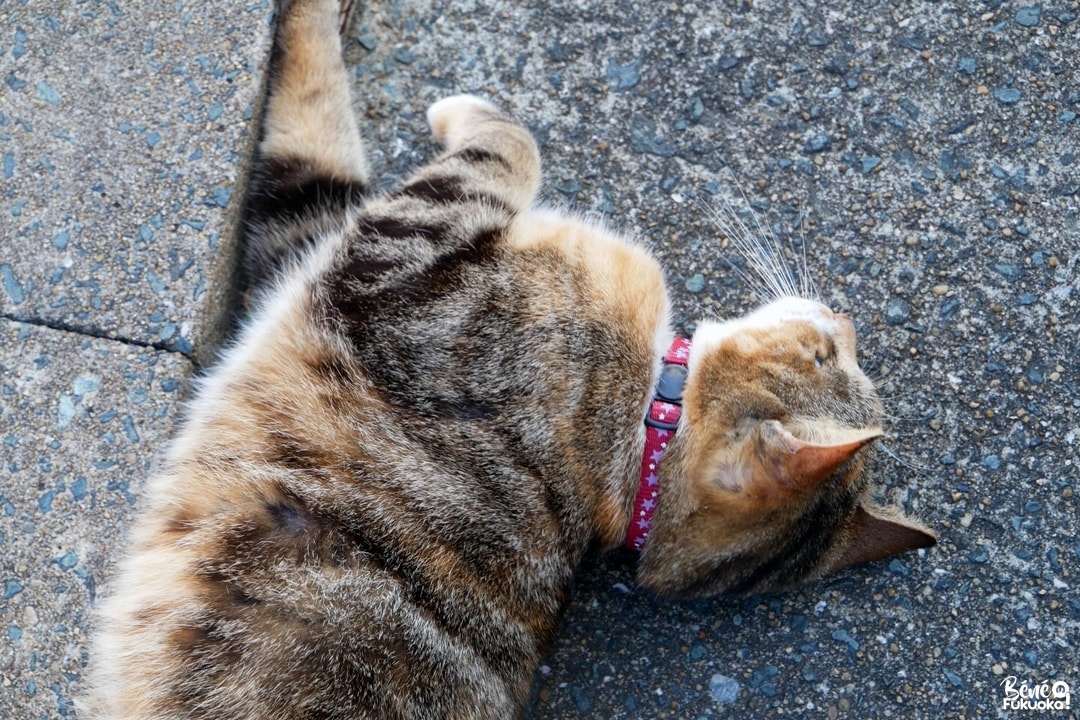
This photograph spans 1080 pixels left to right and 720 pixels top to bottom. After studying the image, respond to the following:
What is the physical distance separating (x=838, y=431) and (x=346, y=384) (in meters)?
1.21

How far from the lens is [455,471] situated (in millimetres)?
2186

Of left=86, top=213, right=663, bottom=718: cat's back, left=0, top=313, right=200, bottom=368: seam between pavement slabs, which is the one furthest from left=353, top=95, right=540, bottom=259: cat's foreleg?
left=0, top=313, right=200, bottom=368: seam between pavement slabs

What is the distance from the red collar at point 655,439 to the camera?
7.57 feet

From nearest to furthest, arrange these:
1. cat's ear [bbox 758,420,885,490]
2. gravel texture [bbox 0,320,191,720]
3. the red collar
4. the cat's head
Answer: cat's ear [bbox 758,420,885,490] → the cat's head → the red collar → gravel texture [bbox 0,320,191,720]

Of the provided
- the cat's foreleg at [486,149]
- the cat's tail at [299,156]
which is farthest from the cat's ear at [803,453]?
the cat's tail at [299,156]

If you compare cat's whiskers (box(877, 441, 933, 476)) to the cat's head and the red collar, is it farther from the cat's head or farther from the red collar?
the red collar

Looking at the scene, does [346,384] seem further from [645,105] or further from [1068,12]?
[1068,12]

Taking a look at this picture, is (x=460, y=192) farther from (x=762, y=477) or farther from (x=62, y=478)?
(x=62, y=478)

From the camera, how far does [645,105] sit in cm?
302

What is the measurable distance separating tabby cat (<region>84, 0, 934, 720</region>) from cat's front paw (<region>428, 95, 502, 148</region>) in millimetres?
271

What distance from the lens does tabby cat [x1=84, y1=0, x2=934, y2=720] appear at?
200 centimetres

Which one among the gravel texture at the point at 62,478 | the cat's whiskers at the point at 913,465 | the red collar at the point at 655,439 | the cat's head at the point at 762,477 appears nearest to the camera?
the cat's head at the point at 762,477

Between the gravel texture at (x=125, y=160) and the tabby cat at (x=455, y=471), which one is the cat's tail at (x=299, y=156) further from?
the tabby cat at (x=455, y=471)

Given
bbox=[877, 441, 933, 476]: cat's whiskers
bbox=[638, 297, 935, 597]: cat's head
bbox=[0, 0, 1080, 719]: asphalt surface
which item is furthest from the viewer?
bbox=[877, 441, 933, 476]: cat's whiskers
